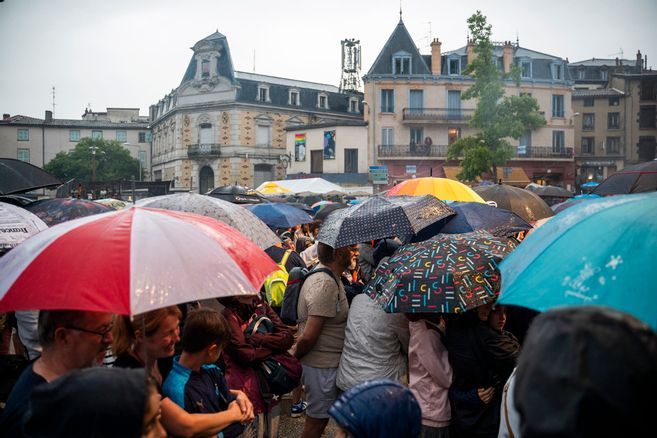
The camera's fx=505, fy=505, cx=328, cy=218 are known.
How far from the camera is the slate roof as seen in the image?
206 feet

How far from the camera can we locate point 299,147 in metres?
42.2

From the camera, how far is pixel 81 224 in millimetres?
2467

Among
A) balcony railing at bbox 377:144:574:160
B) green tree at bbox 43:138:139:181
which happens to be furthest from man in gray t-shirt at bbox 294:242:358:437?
green tree at bbox 43:138:139:181

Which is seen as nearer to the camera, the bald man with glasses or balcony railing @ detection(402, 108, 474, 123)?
the bald man with glasses

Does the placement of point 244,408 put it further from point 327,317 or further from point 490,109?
point 490,109

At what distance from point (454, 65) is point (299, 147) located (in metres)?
14.3

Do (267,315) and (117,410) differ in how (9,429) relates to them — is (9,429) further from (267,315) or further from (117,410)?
(267,315)

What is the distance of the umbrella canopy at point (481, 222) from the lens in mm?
5320

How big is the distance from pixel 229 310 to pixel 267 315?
32 centimetres

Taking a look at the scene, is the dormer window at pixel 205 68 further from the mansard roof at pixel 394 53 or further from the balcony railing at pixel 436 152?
the balcony railing at pixel 436 152

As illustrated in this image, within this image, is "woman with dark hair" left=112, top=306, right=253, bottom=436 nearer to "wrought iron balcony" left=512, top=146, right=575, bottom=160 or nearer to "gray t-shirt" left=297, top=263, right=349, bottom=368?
"gray t-shirt" left=297, top=263, right=349, bottom=368

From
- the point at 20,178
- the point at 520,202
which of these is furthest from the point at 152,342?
the point at 520,202

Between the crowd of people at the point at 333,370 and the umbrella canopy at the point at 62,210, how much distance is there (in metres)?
1.82

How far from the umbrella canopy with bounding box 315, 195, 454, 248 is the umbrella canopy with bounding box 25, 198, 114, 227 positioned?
2.93m
